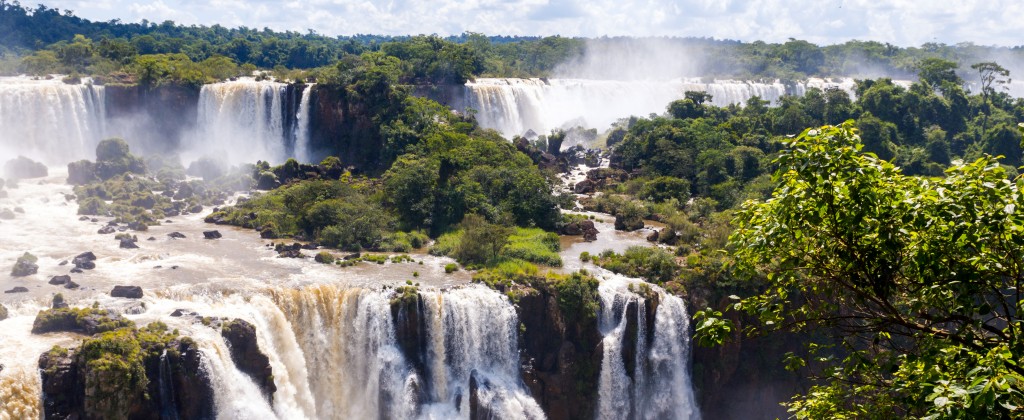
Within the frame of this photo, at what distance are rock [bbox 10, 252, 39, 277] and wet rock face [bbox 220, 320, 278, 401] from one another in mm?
8572

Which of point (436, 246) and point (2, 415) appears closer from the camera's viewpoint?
point (2, 415)

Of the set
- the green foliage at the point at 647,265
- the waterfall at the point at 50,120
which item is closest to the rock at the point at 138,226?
the waterfall at the point at 50,120

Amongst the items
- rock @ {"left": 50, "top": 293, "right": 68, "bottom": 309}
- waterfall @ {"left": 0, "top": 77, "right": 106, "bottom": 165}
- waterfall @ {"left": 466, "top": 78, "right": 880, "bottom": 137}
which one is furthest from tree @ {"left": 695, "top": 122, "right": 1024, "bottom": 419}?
waterfall @ {"left": 466, "top": 78, "right": 880, "bottom": 137}

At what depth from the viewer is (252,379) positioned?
70.9ft

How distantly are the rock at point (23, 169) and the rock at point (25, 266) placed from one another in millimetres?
16782

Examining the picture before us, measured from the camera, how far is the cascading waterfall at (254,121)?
4728 centimetres

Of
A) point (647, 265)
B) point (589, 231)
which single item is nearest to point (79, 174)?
point (589, 231)

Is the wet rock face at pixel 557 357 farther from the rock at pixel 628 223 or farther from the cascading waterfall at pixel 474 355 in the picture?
the rock at pixel 628 223

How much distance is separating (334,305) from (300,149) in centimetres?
2512

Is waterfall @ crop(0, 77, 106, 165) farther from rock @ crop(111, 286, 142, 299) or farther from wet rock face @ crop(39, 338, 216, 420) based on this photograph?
wet rock face @ crop(39, 338, 216, 420)

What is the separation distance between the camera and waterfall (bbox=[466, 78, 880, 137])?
5878 centimetres

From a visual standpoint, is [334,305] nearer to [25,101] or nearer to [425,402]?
[425,402]

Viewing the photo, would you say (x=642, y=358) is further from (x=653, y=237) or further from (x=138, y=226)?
(x=138, y=226)

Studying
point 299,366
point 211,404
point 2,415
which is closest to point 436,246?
point 299,366
